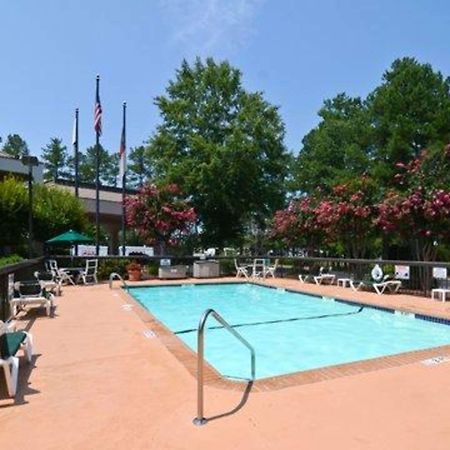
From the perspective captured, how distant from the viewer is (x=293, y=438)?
11.7ft

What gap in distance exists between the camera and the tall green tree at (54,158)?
3206 inches

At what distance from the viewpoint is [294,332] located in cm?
946

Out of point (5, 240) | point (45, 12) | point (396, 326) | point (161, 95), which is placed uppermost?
point (161, 95)

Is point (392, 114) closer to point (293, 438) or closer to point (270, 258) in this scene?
point (270, 258)

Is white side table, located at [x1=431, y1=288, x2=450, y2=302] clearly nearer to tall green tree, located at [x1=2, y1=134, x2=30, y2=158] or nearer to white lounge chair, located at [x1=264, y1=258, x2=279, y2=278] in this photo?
white lounge chair, located at [x1=264, y1=258, x2=279, y2=278]

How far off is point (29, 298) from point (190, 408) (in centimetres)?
636

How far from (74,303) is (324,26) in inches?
448

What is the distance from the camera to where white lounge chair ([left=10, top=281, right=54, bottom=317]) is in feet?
30.5

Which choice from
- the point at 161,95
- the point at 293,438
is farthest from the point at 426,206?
the point at 161,95

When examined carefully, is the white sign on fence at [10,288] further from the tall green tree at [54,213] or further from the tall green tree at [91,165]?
the tall green tree at [91,165]

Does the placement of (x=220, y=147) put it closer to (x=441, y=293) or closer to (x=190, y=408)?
(x=441, y=293)

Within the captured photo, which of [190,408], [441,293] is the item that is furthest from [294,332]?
[190,408]

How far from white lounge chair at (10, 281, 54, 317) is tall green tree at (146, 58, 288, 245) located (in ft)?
52.6

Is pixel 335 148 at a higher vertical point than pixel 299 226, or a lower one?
higher
